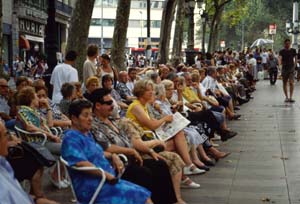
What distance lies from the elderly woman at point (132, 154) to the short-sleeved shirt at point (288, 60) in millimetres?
14713

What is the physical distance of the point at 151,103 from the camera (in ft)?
28.8

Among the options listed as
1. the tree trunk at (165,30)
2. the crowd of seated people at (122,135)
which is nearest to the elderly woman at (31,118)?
the crowd of seated people at (122,135)

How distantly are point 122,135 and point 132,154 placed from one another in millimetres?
543

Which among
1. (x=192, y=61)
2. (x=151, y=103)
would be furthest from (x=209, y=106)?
→ (x=192, y=61)

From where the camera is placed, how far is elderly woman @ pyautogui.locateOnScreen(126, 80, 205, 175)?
26.5ft

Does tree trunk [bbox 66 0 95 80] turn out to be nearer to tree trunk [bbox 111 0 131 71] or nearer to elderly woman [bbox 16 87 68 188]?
tree trunk [bbox 111 0 131 71]

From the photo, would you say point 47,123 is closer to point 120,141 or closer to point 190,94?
point 120,141

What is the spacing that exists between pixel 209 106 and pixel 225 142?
3.11ft

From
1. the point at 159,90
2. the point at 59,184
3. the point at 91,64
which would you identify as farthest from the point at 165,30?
the point at 59,184

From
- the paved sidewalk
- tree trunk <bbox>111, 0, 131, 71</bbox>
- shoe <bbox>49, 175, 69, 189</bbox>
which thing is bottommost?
the paved sidewalk

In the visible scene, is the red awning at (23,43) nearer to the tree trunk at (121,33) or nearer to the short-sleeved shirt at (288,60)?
the tree trunk at (121,33)

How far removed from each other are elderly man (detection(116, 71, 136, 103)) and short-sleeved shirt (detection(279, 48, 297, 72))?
9559mm

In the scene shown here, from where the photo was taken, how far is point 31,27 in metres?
53.3

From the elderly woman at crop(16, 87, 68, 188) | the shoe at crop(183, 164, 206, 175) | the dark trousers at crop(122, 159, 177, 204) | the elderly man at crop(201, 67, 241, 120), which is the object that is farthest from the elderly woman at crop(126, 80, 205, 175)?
the elderly man at crop(201, 67, 241, 120)
